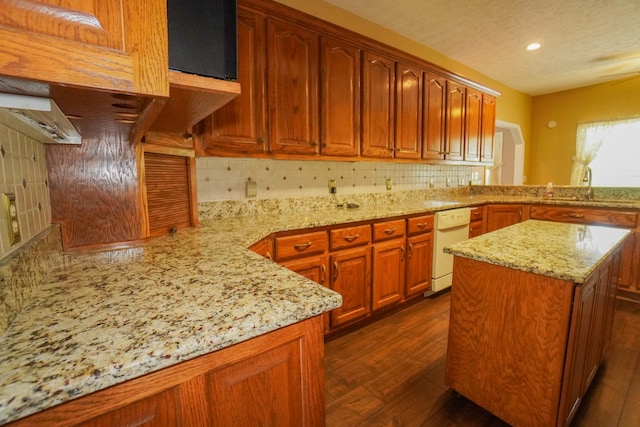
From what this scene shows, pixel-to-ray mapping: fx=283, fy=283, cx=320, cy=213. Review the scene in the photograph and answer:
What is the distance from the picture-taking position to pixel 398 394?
1.55m

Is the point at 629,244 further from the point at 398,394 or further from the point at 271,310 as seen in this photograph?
the point at 271,310

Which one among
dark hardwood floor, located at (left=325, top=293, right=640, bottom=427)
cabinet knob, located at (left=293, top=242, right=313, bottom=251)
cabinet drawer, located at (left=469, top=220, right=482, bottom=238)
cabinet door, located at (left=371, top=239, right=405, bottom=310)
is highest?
cabinet knob, located at (left=293, top=242, right=313, bottom=251)

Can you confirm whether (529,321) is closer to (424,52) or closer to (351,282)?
(351,282)

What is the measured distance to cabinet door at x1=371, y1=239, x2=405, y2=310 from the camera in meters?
2.23

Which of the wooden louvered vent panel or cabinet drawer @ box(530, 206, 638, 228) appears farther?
cabinet drawer @ box(530, 206, 638, 228)

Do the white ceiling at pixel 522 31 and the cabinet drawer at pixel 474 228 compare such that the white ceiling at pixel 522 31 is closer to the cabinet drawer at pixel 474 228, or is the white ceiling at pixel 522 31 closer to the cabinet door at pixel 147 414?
the cabinet drawer at pixel 474 228

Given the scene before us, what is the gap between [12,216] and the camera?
2.41 feet

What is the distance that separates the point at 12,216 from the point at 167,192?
78 centimetres

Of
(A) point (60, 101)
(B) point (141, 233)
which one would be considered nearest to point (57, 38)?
(A) point (60, 101)

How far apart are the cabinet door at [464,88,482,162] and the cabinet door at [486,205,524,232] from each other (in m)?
0.67

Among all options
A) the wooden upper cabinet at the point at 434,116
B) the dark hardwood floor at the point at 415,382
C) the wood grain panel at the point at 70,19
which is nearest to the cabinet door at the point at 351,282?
the dark hardwood floor at the point at 415,382

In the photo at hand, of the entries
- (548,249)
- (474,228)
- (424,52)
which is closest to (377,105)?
(424,52)

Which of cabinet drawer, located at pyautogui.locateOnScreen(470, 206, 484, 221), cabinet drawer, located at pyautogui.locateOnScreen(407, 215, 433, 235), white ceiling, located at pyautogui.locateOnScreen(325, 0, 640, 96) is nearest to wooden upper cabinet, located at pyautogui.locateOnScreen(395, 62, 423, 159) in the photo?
white ceiling, located at pyautogui.locateOnScreen(325, 0, 640, 96)

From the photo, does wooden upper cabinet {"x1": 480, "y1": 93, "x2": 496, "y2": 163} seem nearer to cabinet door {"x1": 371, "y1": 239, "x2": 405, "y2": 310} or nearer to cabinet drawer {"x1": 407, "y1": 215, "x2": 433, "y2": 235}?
cabinet drawer {"x1": 407, "y1": 215, "x2": 433, "y2": 235}
